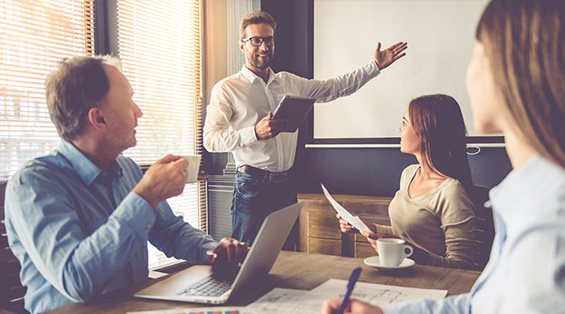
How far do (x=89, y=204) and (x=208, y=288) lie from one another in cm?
38

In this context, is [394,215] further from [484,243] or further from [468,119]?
[468,119]

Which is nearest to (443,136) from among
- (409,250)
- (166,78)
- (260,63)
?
(409,250)

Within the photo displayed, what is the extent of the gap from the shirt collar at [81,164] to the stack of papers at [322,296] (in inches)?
21.5

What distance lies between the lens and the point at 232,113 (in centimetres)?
298

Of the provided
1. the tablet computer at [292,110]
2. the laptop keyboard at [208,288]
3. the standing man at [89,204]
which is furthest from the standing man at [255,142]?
the laptop keyboard at [208,288]

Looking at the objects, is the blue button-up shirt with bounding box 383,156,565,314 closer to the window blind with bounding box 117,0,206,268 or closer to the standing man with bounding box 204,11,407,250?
the standing man with bounding box 204,11,407,250

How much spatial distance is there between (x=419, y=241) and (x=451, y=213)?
18cm

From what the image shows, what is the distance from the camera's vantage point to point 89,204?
1.26m

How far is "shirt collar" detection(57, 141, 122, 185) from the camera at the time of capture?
127cm

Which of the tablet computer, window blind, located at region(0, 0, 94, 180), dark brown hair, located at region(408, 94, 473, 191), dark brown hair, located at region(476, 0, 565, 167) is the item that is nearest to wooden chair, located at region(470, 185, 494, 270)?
dark brown hair, located at region(408, 94, 473, 191)

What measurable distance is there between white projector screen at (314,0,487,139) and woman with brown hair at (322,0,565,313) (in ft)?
9.32

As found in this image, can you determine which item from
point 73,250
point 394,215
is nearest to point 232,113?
point 394,215

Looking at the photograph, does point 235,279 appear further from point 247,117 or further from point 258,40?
point 258,40

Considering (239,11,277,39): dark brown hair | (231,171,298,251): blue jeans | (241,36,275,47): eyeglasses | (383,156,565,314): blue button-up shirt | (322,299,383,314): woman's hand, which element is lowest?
(231,171,298,251): blue jeans
